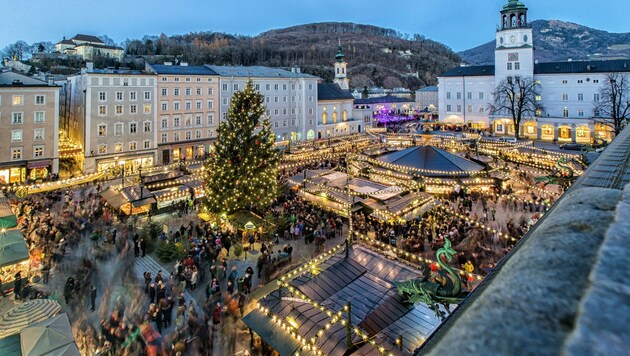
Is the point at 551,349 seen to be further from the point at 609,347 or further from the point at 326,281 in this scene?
the point at 326,281

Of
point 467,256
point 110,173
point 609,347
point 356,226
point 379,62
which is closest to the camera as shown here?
point 609,347

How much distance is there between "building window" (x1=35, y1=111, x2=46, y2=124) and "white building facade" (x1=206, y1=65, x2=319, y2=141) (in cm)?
1847

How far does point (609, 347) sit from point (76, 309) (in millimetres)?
16101

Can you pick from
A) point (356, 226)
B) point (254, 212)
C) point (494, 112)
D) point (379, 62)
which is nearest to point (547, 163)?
point (356, 226)

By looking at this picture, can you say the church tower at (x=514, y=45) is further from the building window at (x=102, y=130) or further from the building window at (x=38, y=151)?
the building window at (x=38, y=151)

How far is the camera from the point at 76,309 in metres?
13.3

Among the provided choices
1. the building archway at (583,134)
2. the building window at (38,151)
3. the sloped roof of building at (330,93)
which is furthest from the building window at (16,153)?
the building archway at (583,134)

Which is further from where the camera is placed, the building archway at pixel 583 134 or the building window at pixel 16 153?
the building archway at pixel 583 134

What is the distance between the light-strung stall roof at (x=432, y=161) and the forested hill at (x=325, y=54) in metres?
91.7

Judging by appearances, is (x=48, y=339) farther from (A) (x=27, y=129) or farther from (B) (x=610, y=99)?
(B) (x=610, y=99)

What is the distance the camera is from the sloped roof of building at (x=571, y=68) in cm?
5172

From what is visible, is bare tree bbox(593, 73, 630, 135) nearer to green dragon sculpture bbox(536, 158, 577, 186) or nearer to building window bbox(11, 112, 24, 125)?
green dragon sculpture bbox(536, 158, 577, 186)

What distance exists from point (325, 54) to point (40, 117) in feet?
433

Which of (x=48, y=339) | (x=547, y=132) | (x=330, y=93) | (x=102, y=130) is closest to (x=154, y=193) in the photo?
(x=48, y=339)
